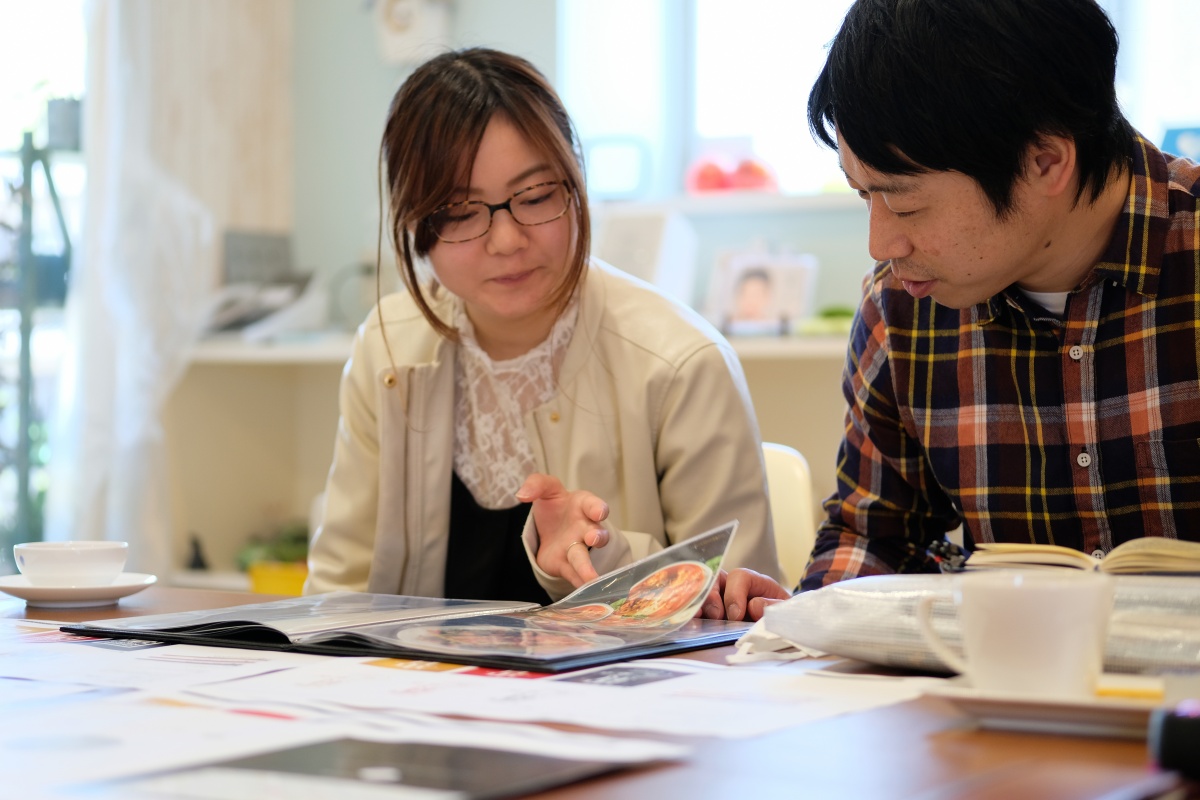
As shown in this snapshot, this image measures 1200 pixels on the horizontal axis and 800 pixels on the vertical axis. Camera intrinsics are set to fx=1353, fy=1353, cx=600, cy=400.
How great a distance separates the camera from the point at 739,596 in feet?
3.85

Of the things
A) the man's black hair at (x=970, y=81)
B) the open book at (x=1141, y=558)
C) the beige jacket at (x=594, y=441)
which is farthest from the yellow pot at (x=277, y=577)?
the open book at (x=1141, y=558)

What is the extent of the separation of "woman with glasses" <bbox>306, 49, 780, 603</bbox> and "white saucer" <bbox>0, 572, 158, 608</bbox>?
1.24ft

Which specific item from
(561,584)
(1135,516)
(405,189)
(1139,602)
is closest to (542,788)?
(1139,602)

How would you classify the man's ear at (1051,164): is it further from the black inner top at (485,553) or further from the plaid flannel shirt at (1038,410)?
the black inner top at (485,553)

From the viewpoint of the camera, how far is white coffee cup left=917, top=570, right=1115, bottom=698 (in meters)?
0.70

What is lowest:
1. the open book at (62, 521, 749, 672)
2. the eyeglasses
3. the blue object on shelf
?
the open book at (62, 521, 749, 672)

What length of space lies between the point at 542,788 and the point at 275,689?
0.97 feet

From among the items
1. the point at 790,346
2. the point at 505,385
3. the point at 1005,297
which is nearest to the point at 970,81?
the point at 1005,297

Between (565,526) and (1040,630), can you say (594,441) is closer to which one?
(565,526)

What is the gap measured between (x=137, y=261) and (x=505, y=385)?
1781 mm

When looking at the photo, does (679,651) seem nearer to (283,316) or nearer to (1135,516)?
(1135,516)

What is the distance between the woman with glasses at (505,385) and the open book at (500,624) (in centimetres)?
38

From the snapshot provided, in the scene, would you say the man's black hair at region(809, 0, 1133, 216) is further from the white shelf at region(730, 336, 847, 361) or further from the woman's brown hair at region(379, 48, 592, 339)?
the white shelf at region(730, 336, 847, 361)

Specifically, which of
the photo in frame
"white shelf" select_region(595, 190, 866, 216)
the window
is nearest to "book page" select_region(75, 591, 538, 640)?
the photo in frame
